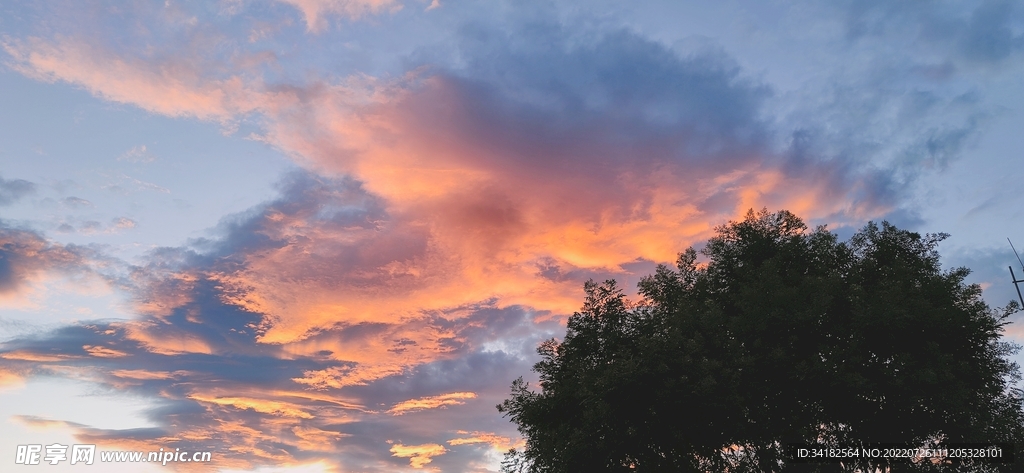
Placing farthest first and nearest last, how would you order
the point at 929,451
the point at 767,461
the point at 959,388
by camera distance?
1. the point at 767,461
2. the point at 929,451
3. the point at 959,388

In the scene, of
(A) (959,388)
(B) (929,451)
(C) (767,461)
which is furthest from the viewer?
(C) (767,461)

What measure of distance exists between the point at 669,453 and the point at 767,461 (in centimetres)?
581

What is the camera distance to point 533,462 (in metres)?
39.7

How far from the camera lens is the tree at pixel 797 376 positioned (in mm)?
31938

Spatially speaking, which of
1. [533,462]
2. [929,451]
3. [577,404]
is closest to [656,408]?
[577,404]

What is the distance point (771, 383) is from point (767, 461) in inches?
187

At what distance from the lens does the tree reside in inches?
1257

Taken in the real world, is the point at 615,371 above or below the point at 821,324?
below

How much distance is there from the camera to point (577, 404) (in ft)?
120

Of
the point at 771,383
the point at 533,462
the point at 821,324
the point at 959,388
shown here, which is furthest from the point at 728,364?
the point at 533,462

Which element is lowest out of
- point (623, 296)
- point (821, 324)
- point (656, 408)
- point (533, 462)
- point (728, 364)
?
point (533, 462)

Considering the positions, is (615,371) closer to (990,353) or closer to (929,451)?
(929,451)

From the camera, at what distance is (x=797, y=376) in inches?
1321

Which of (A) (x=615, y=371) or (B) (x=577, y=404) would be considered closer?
(A) (x=615, y=371)
